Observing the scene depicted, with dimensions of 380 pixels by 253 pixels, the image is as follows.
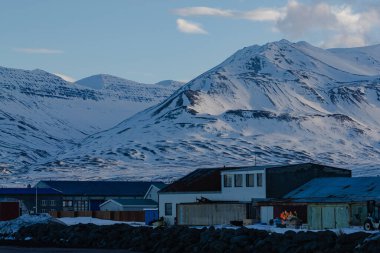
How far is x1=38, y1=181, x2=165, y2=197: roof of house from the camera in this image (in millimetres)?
126062

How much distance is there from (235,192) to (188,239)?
22.1 meters

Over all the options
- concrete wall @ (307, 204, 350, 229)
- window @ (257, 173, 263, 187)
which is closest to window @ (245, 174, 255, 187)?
window @ (257, 173, 263, 187)

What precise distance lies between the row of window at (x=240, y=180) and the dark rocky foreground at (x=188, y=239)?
14.4 m

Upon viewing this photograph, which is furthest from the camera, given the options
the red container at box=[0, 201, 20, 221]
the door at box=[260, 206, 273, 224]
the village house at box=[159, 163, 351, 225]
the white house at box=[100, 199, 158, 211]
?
the white house at box=[100, 199, 158, 211]

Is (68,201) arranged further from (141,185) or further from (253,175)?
(253,175)

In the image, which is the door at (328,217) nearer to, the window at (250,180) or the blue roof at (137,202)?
the window at (250,180)

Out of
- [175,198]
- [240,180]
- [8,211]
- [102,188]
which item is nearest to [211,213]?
[240,180]

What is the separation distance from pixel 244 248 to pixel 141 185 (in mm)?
82641

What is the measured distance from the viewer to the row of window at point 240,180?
232 feet

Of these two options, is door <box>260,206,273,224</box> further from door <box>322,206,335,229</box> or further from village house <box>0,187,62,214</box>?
village house <box>0,187,62,214</box>

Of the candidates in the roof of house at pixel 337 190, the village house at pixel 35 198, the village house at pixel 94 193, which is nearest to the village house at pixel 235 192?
the roof of house at pixel 337 190

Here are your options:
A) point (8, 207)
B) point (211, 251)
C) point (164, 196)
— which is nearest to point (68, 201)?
point (8, 207)

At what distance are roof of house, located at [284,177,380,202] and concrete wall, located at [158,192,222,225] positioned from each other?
910 centimetres

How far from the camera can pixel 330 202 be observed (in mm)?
58656
